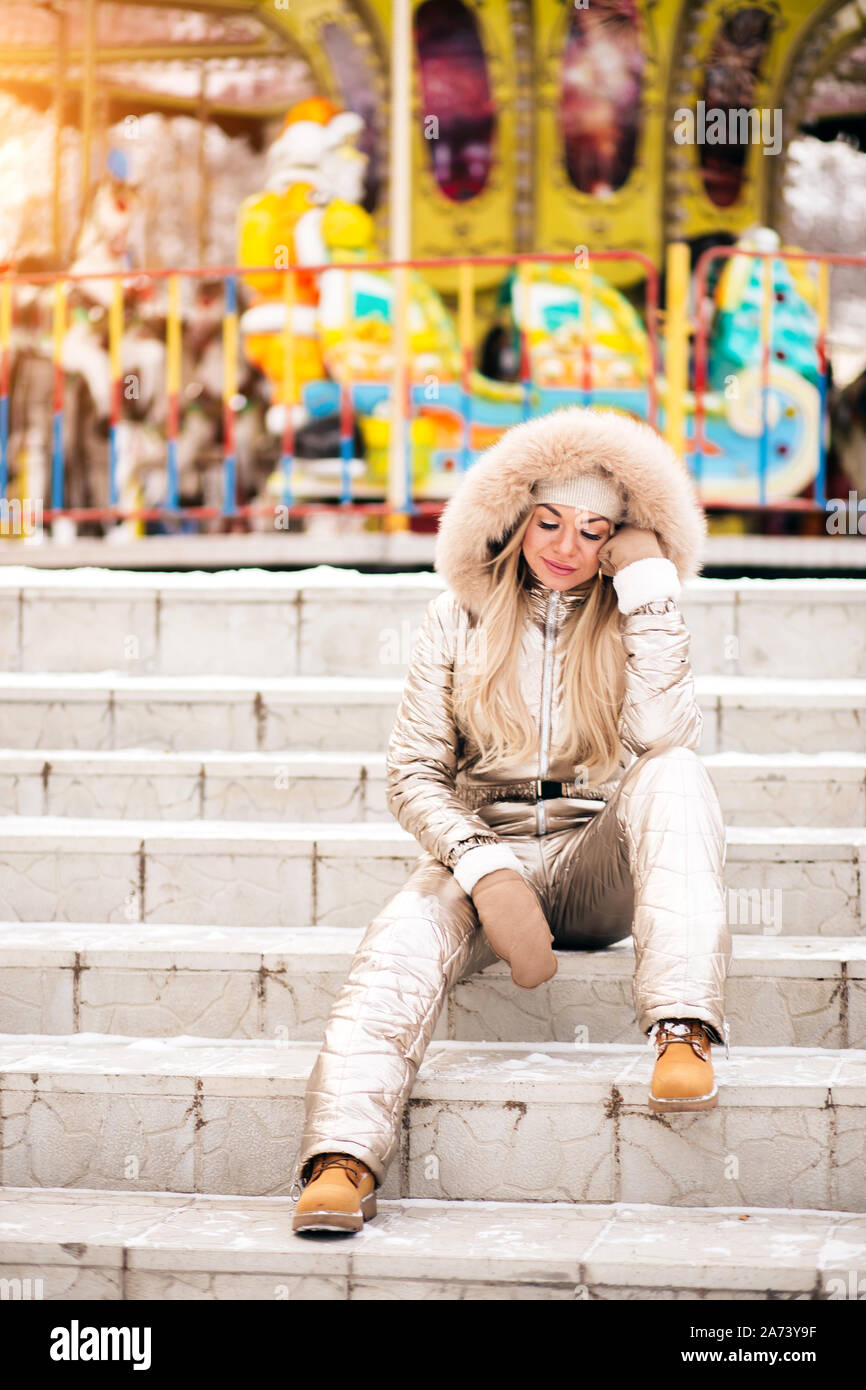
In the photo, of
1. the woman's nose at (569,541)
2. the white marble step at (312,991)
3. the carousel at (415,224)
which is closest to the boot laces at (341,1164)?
the white marble step at (312,991)

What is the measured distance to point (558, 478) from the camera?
3090 millimetres

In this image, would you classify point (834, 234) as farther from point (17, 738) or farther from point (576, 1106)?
point (576, 1106)

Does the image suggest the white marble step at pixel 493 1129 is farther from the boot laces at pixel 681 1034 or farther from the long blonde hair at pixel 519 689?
the long blonde hair at pixel 519 689

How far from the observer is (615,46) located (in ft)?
23.8

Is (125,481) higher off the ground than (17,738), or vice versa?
(125,481)

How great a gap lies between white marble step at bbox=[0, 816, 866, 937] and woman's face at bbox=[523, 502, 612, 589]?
75 centimetres

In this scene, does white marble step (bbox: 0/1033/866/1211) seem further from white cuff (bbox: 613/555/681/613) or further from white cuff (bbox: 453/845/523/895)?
white cuff (bbox: 613/555/681/613)

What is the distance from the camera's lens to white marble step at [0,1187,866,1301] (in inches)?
92.4

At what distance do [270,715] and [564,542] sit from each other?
138cm

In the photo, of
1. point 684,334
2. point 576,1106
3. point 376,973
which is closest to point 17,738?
point 376,973

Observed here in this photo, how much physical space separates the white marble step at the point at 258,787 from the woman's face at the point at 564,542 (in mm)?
878

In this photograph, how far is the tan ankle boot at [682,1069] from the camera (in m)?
2.54

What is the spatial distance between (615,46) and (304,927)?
5361 mm

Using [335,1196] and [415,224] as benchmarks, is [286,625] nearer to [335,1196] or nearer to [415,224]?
[335,1196]
